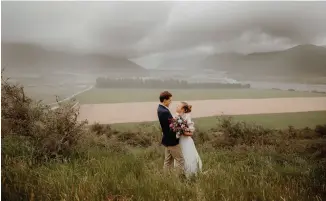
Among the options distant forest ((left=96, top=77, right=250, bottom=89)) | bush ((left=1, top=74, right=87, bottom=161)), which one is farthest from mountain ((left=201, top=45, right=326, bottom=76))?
bush ((left=1, top=74, right=87, bottom=161))

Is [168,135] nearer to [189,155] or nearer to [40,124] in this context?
→ [189,155]

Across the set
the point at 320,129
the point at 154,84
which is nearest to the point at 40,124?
the point at 154,84

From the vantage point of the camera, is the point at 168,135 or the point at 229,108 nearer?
the point at 168,135

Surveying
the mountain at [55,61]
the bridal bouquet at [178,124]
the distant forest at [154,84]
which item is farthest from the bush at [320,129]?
the mountain at [55,61]

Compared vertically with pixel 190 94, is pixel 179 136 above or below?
below

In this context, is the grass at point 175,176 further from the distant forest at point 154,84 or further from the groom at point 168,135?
the distant forest at point 154,84

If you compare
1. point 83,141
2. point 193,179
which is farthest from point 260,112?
point 83,141

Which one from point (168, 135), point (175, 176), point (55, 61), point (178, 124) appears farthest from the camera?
point (55, 61)
